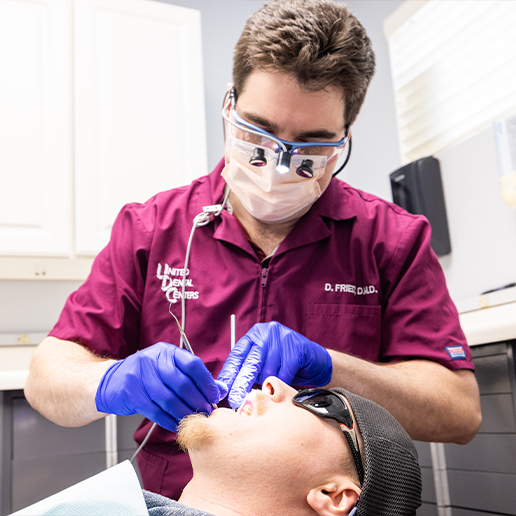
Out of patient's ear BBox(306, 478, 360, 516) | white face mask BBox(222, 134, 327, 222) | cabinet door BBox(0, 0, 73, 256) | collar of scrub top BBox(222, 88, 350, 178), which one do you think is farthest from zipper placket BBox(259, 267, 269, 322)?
cabinet door BBox(0, 0, 73, 256)

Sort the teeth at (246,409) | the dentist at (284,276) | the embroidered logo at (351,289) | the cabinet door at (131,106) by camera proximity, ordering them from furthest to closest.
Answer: the cabinet door at (131,106) < the embroidered logo at (351,289) < the dentist at (284,276) < the teeth at (246,409)

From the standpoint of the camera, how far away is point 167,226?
1.59 m

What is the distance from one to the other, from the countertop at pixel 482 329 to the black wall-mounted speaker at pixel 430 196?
1.40 ft

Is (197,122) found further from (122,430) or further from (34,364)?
(34,364)

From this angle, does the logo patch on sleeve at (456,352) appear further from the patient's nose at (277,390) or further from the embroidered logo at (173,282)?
the embroidered logo at (173,282)

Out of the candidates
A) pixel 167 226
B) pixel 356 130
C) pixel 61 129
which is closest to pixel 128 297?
pixel 167 226

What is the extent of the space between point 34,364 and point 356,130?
2.43 m

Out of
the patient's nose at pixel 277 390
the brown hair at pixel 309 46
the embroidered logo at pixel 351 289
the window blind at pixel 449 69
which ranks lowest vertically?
the patient's nose at pixel 277 390

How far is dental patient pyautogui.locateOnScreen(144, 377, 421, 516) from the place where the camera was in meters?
1.02

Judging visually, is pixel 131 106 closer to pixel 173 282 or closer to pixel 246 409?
pixel 173 282

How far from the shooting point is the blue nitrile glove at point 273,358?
3.99 feet

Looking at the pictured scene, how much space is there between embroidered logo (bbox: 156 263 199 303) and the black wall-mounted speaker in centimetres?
138

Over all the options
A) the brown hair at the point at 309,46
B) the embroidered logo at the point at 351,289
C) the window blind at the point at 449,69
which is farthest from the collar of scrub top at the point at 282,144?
the window blind at the point at 449,69

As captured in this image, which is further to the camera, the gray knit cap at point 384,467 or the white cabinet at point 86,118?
the white cabinet at point 86,118
